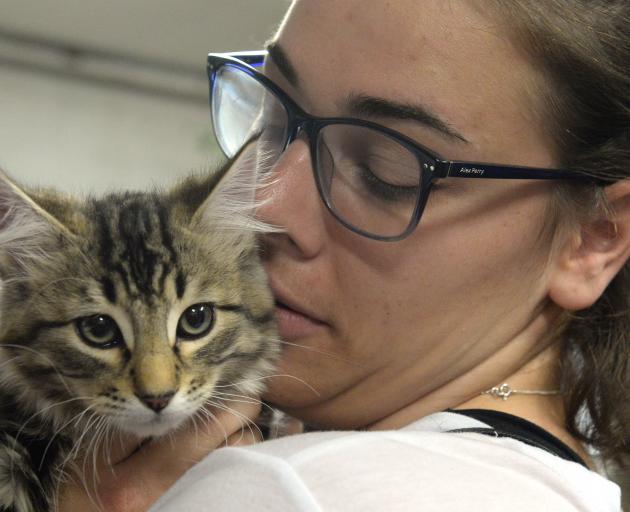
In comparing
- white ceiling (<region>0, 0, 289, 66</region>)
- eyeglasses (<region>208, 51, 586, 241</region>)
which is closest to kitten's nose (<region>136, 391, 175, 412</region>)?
eyeglasses (<region>208, 51, 586, 241</region>)

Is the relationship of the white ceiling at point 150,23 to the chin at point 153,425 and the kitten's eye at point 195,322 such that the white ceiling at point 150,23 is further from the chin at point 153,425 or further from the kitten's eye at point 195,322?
the chin at point 153,425

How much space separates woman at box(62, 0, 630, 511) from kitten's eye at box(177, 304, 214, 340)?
0.12 m

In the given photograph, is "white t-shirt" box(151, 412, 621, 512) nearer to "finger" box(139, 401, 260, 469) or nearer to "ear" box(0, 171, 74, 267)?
"finger" box(139, 401, 260, 469)

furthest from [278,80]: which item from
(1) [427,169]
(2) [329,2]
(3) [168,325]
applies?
(3) [168,325]

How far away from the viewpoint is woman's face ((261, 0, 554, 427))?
997mm

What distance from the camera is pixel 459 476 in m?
0.80

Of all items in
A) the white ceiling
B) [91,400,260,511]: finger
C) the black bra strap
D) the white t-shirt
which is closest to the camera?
the white t-shirt

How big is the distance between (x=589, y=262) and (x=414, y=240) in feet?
0.89

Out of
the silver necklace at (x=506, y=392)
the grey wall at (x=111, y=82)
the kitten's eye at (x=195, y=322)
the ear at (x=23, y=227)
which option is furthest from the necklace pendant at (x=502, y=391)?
the grey wall at (x=111, y=82)

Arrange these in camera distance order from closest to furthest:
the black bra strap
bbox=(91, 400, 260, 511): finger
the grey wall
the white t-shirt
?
the white t-shirt
the black bra strap
bbox=(91, 400, 260, 511): finger
the grey wall

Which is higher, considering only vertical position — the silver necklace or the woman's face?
the woman's face

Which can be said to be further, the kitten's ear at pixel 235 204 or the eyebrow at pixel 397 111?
the kitten's ear at pixel 235 204

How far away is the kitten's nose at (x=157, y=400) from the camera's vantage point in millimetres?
1073

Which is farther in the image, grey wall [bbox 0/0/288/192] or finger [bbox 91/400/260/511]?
grey wall [bbox 0/0/288/192]
